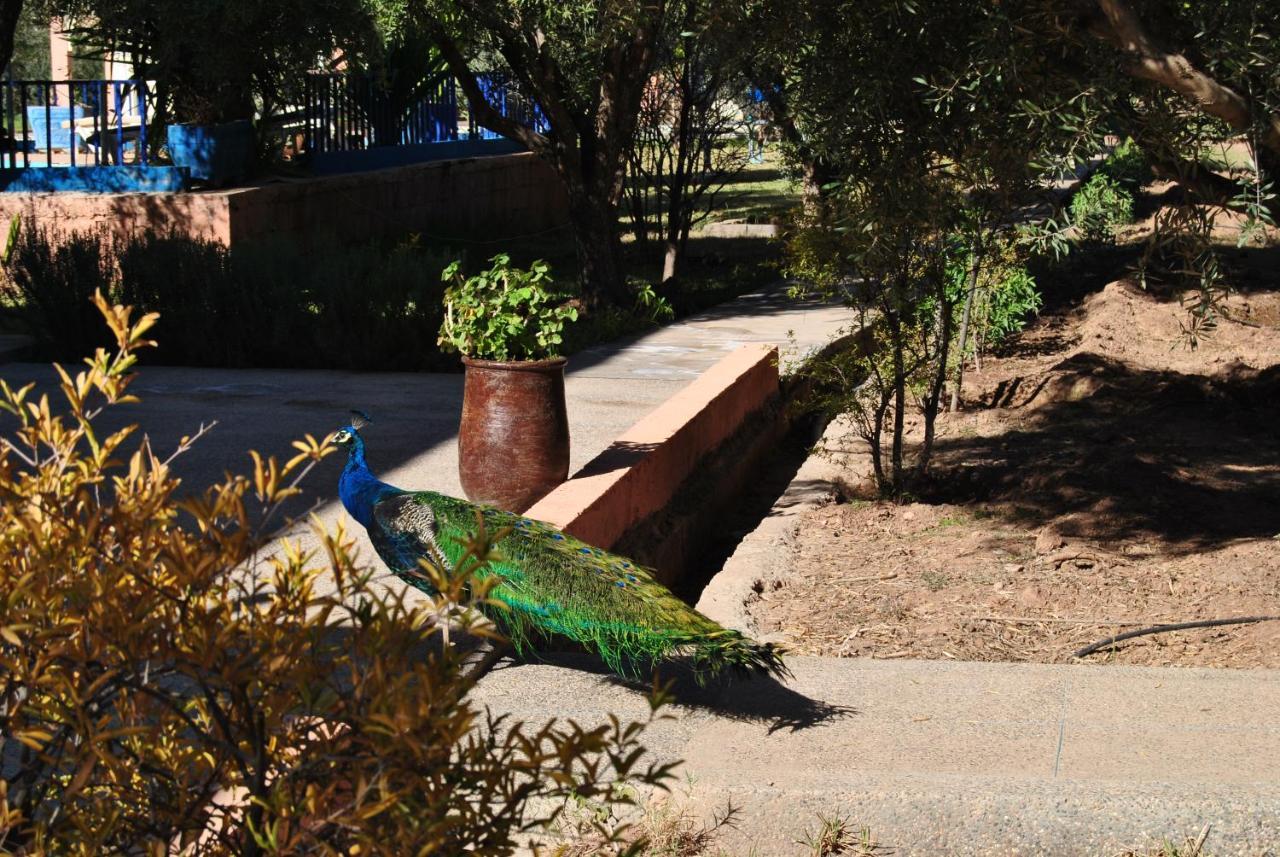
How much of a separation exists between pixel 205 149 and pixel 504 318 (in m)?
8.08

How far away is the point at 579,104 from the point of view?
46.2 ft

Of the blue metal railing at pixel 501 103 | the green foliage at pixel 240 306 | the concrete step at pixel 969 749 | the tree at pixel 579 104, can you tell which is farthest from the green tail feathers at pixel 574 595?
the blue metal railing at pixel 501 103

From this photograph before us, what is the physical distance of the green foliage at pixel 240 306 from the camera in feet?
35.7

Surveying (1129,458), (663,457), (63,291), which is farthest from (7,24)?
(1129,458)

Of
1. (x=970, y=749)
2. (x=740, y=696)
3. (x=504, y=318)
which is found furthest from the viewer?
(x=504, y=318)

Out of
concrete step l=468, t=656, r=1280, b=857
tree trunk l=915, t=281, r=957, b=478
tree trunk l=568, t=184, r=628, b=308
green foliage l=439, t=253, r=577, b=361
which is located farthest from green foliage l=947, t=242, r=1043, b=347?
concrete step l=468, t=656, r=1280, b=857

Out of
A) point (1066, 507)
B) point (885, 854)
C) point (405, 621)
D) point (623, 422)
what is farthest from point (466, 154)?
point (405, 621)

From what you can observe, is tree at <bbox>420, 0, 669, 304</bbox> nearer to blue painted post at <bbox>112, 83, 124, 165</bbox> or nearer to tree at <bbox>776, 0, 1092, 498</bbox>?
blue painted post at <bbox>112, 83, 124, 165</bbox>

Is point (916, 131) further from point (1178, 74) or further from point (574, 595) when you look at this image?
point (574, 595)

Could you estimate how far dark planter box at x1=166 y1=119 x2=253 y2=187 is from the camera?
13.3 metres

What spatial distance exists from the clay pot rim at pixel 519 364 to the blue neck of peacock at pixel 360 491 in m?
1.10

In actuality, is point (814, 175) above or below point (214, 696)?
above

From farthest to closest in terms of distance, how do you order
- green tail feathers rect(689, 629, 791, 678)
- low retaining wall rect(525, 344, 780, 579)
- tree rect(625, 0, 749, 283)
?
1. tree rect(625, 0, 749, 283)
2. low retaining wall rect(525, 344, 780, 579)
3. green tail feathers rect(689, 629, 791, 678)

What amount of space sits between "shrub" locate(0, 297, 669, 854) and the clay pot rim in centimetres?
400
